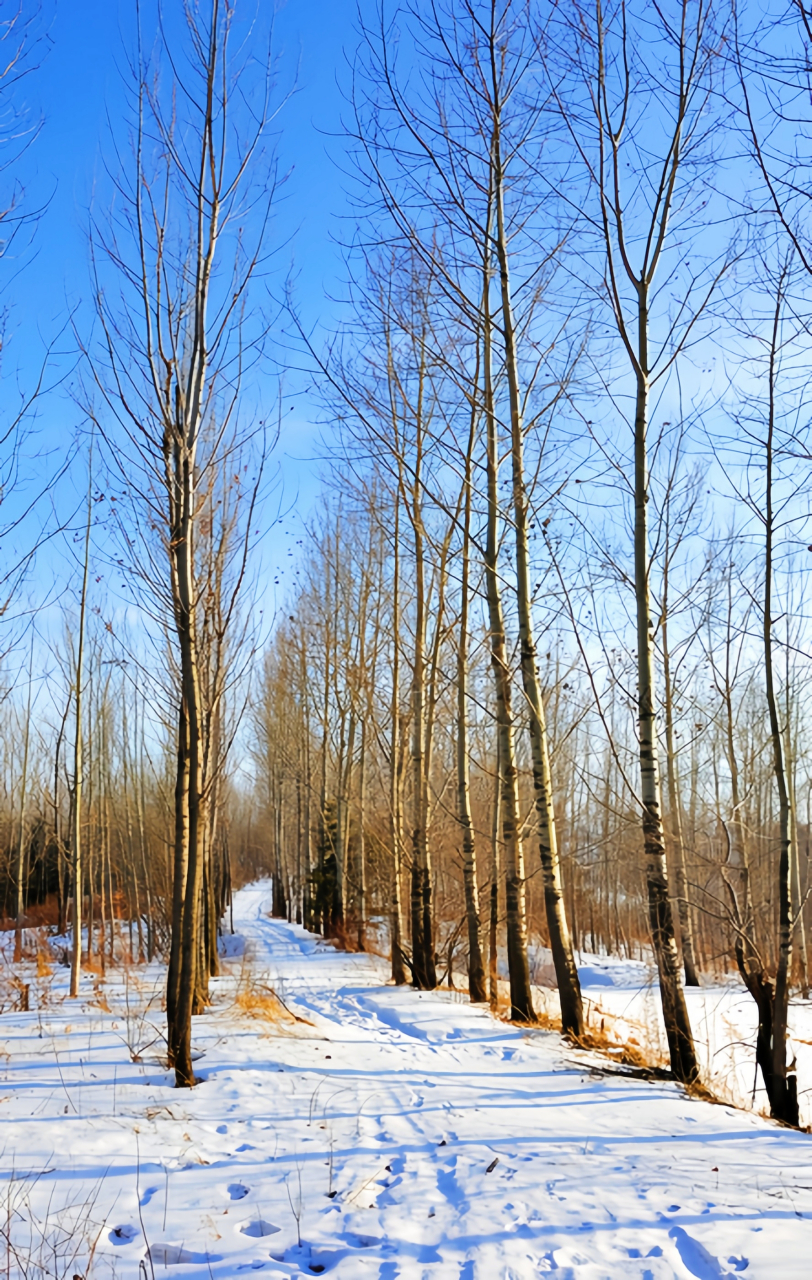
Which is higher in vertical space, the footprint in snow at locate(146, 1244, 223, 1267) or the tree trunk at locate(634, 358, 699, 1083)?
the tree trunk at locate(634, 358, 699, 1083)

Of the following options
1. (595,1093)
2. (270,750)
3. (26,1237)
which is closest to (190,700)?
(26,1237)

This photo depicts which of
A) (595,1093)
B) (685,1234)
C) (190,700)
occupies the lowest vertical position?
(595,1093)

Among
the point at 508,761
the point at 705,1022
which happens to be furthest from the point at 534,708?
the point at 705,1022

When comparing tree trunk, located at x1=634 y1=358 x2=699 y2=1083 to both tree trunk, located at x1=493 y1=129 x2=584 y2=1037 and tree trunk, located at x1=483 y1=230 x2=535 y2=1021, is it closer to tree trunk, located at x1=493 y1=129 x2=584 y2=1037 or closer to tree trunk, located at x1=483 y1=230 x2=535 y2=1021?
tree trunk, located at x1=493 y1=129 x2=584 y2=1037

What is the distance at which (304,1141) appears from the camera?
410 cm

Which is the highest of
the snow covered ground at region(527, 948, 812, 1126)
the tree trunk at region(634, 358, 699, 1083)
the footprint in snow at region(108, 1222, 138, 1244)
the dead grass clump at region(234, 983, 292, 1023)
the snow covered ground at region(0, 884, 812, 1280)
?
the tree trunk at region(634, 358, 699, 1083)

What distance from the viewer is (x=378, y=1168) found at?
3.77 meters

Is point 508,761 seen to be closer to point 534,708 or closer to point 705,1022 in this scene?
point 534,708

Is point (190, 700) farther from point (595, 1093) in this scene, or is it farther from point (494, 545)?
point (494, 545)

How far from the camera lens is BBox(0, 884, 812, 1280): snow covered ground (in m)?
2.89

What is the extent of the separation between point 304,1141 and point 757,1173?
220 centimetres

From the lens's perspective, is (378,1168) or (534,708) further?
(534,708)

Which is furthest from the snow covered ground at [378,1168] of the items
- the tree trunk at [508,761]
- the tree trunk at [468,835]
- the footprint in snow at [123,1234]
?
the tree trunk at [468,835]

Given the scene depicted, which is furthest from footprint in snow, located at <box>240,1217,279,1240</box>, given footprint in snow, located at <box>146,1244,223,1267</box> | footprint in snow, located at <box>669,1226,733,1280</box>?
footprint in snow, located at <box>669,1226,733,1280</box>
